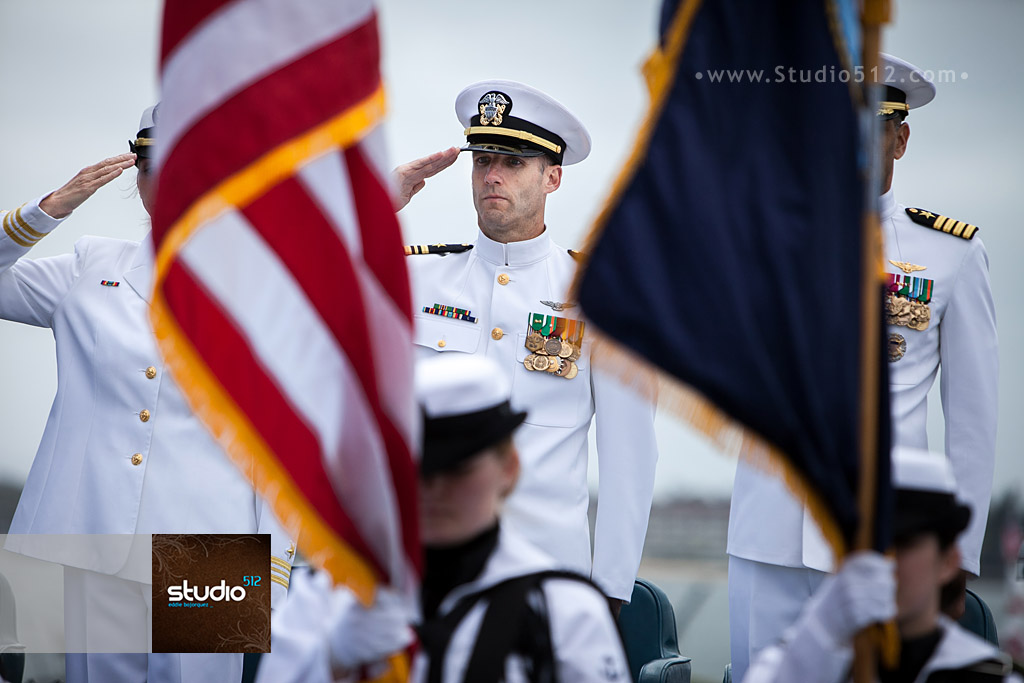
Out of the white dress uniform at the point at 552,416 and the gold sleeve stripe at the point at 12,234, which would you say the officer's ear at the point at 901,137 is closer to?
the white dress uniform at the point at 552,416

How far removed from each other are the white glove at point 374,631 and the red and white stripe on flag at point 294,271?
28 mm

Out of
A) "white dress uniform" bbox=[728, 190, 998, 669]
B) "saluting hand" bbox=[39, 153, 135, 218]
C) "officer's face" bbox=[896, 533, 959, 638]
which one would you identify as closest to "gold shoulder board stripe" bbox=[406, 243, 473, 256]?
"saluting hand" bbox=[39, 153, 135, 218]

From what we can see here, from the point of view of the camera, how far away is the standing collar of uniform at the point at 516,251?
405 centimetres

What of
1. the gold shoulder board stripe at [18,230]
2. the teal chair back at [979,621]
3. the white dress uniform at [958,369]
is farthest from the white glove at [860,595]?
the gold shoulder board stripe at [18,230]

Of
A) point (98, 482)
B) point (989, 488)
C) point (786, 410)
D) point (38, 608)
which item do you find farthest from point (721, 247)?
point (38, 608)

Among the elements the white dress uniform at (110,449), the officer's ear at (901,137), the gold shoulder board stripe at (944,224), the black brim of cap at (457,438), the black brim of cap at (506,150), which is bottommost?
the white dress uniform at (110,449)

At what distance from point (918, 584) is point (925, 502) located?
0.50ft

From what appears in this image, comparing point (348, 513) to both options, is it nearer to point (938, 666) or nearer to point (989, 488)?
point (938, 666)

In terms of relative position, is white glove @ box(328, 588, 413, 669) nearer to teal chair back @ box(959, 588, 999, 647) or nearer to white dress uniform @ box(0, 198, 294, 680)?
white dress uniform @ box(0, 198, 294, 680)

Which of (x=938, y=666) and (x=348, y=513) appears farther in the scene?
(x=938, y=666)

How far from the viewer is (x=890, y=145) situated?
3.42 metres

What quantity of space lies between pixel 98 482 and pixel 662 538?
102 inches

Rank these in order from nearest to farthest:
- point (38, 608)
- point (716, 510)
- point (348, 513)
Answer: point (348, 513) < point (38, 608) < point (716, 510)

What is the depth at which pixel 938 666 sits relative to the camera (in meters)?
1.97
